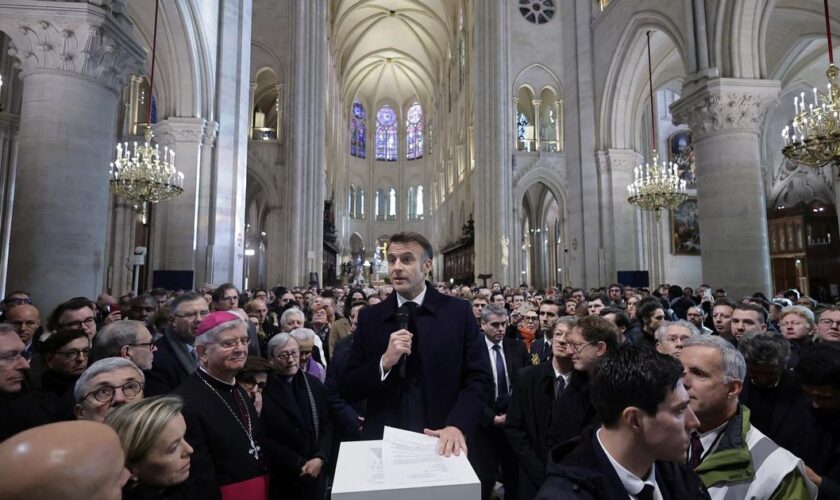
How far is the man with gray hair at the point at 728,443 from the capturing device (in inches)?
73.6

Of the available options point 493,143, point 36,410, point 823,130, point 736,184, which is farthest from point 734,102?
point 493,143

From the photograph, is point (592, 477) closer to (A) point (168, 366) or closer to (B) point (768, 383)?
(B) point (768, 383)

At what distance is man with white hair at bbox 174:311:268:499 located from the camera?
7.34 feet

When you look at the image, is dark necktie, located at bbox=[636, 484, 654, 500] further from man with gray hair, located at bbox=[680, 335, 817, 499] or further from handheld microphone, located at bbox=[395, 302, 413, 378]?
handheld microphone, located at bbox=[395, 302, 413, 378]

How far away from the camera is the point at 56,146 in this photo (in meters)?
5.85

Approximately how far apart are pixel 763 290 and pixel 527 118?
19.6 m

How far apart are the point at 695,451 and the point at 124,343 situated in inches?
120

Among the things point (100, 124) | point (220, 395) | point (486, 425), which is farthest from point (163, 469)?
point (100, 124)

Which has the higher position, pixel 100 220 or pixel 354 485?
pixel 100 220

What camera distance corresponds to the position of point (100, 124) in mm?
6242

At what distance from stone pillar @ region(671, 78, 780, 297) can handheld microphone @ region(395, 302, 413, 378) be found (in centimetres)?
961

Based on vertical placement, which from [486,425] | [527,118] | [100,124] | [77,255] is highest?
[527,118]

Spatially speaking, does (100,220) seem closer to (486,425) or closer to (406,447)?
(486,425)

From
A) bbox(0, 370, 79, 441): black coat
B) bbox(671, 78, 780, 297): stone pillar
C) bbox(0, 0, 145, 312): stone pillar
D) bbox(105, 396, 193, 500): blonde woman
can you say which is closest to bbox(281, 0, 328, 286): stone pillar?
bbox(0, 0, 145, 312): stone pillar
